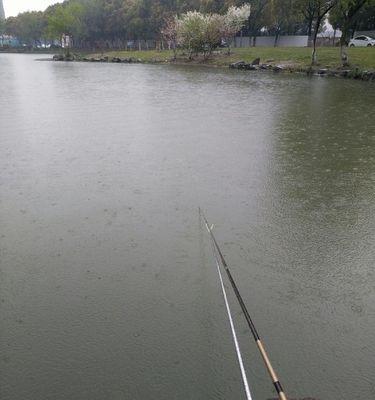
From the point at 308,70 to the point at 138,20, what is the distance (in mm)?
45196

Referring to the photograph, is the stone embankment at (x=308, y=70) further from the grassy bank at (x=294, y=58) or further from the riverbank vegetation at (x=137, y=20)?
the riverbank vegetation at (x=137, y=20)

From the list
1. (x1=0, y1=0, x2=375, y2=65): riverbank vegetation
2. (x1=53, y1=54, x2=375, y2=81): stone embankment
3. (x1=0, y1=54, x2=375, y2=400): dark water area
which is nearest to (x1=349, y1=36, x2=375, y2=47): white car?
(x1=0, y1=0, x2=375, y2=65): riverbank vegetation

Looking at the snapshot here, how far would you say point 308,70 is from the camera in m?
27.7

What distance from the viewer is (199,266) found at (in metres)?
4.41

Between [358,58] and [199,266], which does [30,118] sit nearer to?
[199,266]

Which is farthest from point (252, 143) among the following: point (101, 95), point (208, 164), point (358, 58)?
point (358, 58)

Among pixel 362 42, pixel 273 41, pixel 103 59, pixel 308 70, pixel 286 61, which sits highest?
pixel 273 41

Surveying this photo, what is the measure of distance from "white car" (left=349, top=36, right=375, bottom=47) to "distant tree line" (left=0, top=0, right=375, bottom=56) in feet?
4.90

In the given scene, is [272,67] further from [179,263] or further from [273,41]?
[179,263]

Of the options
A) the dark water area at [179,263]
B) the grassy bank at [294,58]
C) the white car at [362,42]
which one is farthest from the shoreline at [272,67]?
the dark water area at [179,263]

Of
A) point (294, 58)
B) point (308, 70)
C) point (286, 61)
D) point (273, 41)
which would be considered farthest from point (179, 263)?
point (273, 41)

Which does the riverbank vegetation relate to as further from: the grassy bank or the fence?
the grassy bank

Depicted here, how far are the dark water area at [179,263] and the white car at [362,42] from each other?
3316 centimetres

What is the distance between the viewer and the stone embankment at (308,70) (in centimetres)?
2330
